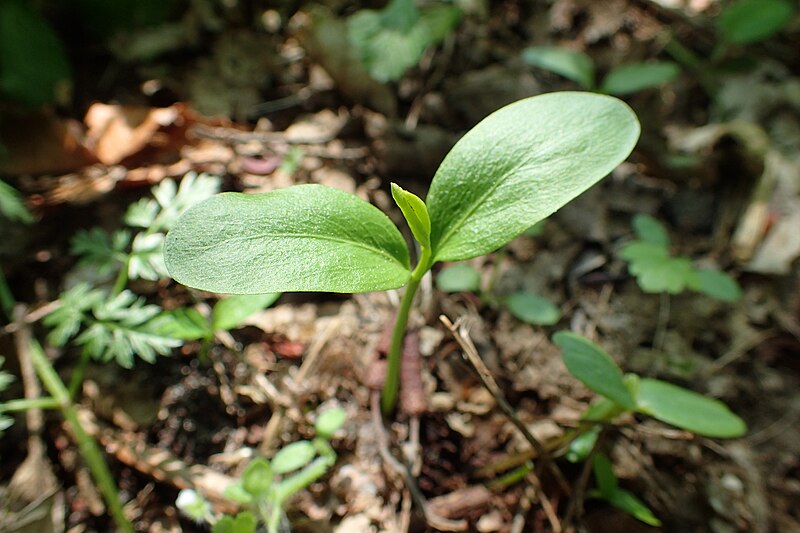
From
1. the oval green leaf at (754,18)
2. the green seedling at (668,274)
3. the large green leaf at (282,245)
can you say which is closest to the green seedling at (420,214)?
the large green leaf at (282,245)

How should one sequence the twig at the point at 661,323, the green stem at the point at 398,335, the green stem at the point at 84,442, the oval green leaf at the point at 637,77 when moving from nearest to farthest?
the green stem at the point at 398,335 < the green stem at the point at 84,442 < the twig at the point at 661,323 < the oval green leaf at the point at 637,77

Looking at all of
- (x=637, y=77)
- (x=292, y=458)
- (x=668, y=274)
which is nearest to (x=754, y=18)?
(x=637, y=77)

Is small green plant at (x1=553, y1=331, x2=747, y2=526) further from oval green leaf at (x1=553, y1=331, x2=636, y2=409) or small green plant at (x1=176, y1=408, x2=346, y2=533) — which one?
small green plant at (x1=176, y1=408, x2=346, y2=533)

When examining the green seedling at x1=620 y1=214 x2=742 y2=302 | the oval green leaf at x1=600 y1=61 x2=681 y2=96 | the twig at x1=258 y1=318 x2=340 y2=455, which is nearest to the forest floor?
the twig at x1=258 y1=318 x2=340 y2=455

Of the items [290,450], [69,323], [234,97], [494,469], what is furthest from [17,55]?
[494,469]

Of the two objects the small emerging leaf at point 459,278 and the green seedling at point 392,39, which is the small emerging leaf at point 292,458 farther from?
the green seedling at point 392,39

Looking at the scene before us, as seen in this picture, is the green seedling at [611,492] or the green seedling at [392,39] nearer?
the green seedling at [611,492]

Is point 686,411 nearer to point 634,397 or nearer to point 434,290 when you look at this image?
point 634,397
